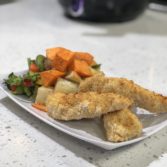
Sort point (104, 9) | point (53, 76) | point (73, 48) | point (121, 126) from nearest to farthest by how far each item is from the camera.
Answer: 1. point (121, 126)
2. point (53, 76)
3. point (73, 48)
4. point (104, 9)

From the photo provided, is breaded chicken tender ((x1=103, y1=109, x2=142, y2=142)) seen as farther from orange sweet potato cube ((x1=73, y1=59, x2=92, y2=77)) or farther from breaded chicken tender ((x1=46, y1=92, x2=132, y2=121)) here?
orange sweet potato cube ((x1=73, y1=59, x2=92, y2=77))

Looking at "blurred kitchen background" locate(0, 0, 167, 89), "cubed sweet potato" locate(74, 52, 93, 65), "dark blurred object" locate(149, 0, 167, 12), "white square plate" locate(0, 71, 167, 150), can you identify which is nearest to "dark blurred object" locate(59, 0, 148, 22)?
"blurred kitchen background" locate(0, 0, 167, 89)

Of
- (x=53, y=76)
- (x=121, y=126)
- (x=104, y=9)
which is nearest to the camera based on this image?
(x=121, y=126)

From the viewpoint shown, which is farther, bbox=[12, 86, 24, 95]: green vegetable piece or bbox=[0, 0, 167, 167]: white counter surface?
bbox=[12, 86, 24, 95]: green vegetable piece

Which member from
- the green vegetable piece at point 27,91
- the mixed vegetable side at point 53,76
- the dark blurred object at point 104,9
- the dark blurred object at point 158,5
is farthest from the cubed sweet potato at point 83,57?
the dark blurred object at point 158,5

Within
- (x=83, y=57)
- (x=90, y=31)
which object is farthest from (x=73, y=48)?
(x=83, y=57)

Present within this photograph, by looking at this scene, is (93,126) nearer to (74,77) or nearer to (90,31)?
(74,77)
